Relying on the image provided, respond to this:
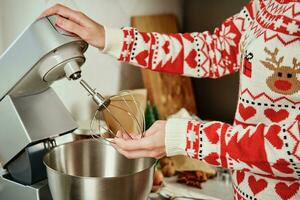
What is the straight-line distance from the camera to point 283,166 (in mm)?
594

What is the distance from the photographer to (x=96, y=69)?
3.79 ft

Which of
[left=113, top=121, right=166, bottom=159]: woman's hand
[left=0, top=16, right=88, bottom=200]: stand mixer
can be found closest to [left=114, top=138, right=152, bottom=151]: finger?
[left=113, top=121, right=166, bottom=159]: woman's hand

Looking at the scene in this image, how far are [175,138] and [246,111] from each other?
151mm

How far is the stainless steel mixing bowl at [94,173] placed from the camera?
626 millimetres

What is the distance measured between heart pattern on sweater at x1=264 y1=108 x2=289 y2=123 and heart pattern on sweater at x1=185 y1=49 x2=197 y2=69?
0.74ft

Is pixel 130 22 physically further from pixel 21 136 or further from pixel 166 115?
pixel 21 136

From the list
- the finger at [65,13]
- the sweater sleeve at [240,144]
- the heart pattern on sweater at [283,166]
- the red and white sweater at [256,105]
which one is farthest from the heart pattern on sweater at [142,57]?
the heart pattern on sweater at [283,166]

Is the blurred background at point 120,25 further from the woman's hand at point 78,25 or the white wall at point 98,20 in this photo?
the woman's hand at point 78,25

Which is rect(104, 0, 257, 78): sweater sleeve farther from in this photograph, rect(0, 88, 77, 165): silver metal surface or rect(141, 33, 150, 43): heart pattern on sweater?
rect(0, 88, 77, 165): silver metal surface

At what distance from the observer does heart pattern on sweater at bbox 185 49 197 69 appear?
858mm

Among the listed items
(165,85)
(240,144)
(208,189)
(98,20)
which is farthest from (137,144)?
(165,85)

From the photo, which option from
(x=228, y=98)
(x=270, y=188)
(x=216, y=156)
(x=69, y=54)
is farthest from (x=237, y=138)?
(x=228, y=98)

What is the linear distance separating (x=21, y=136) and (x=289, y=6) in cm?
46

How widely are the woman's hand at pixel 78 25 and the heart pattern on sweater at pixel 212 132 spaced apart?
0.86 ft
